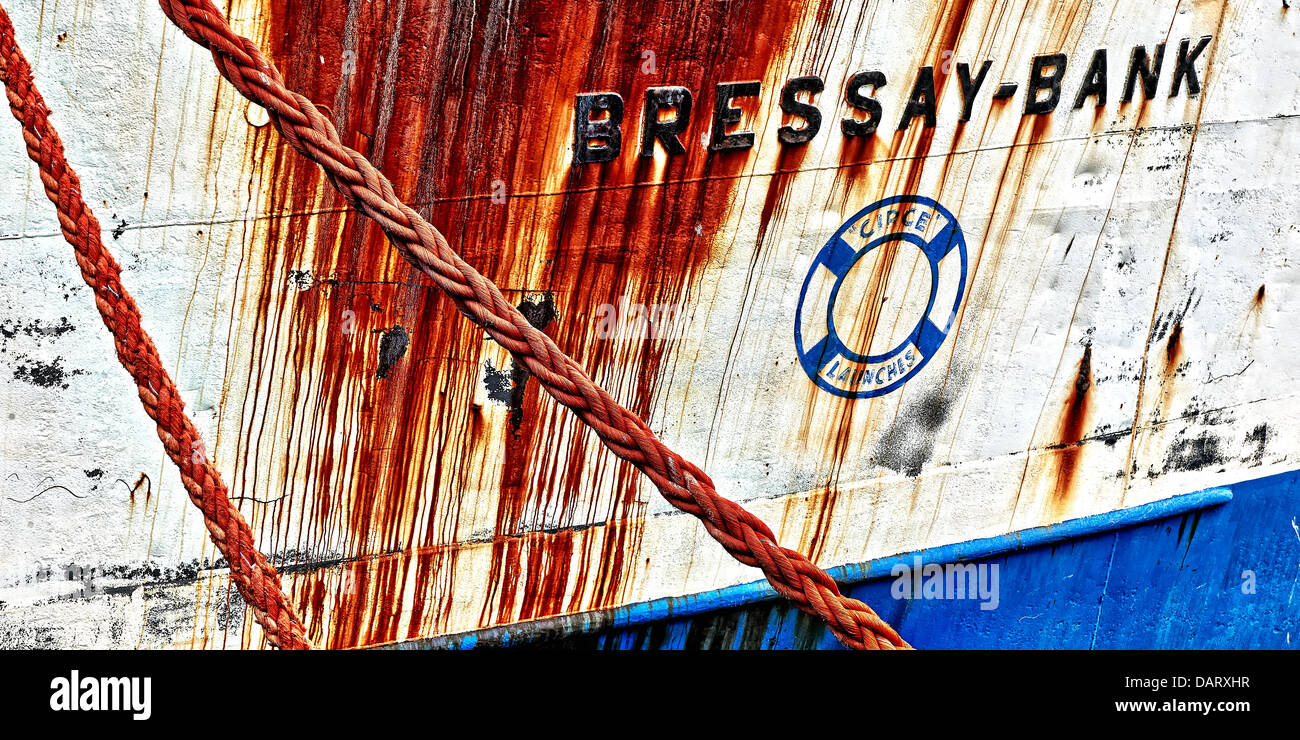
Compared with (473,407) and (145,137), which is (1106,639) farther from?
(145,137)

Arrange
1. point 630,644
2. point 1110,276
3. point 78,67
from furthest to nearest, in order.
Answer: point 1110,276
point 630,644
point 78,67

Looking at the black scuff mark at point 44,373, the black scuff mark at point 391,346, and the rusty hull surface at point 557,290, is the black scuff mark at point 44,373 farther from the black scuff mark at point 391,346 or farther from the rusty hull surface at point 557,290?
the black scuff mark at point 391,346

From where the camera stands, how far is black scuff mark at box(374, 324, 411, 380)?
8.29ft

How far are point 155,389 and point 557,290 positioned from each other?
111 cm

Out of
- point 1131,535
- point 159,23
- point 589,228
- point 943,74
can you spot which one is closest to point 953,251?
point 943,74

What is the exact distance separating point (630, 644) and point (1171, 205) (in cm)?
216

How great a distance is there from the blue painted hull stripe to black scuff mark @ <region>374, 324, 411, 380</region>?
2.49 feet

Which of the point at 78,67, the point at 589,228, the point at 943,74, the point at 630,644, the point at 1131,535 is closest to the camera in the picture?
the point at 78,67

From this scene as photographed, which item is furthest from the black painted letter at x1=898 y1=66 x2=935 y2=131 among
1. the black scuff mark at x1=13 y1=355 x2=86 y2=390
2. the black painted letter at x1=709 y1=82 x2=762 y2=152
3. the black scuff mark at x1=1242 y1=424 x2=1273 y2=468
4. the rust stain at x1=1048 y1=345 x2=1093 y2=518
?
the black scuff mark at x1=13 y1=355 x2=86 y2=390

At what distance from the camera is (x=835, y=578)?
10.3 ft

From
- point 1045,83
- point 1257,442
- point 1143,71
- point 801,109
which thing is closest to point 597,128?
point 801,109

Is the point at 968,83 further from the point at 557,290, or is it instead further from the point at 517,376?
the point at 517,376

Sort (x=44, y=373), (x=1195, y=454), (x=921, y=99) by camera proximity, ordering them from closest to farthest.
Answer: (x=44, y=373)
(x=921, y=99)
(x=1195, y=454)

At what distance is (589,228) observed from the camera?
258cm
